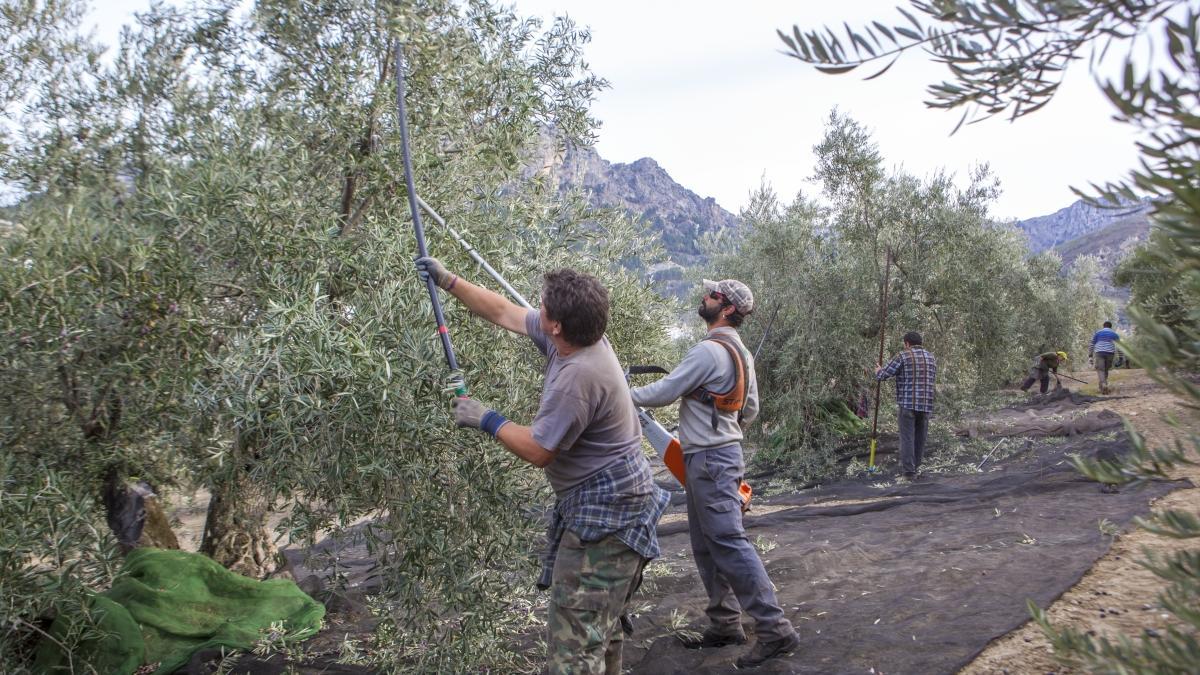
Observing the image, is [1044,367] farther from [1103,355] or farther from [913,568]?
[913,568]

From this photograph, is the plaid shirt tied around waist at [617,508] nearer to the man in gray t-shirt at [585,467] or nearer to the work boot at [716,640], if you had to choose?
the man in gray t-shirt at [585,467]

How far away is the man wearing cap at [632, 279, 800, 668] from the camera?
4.92m

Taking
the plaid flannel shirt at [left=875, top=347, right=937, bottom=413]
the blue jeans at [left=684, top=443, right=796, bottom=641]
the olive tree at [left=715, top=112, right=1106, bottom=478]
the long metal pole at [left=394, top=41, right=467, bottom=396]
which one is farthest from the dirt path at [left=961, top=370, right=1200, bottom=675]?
the olive tree at [left=715, top=112, right=1106, bottom=478]

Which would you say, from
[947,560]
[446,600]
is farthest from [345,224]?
[947,560]

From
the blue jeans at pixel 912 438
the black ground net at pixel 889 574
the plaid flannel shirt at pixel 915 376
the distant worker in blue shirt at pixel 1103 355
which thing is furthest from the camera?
the distant worker in blue shirt at pixel 1103 355

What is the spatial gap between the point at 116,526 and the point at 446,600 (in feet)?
9.64

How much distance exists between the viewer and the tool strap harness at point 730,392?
5141mm

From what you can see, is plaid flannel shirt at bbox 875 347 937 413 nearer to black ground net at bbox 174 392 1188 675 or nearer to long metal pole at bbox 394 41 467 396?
black ground net at bbox 174 392 1188 675

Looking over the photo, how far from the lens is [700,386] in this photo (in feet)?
16.9

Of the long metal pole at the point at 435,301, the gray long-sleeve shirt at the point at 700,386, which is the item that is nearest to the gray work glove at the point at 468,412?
the long metal pole at the point at 435,301

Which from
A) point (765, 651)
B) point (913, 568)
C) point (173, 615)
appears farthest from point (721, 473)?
point (173, 615)

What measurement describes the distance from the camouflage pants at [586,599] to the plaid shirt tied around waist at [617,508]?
6 centimetres

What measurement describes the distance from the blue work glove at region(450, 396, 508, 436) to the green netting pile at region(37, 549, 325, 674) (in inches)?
95.7

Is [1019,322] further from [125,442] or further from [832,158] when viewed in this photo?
[125,442]
